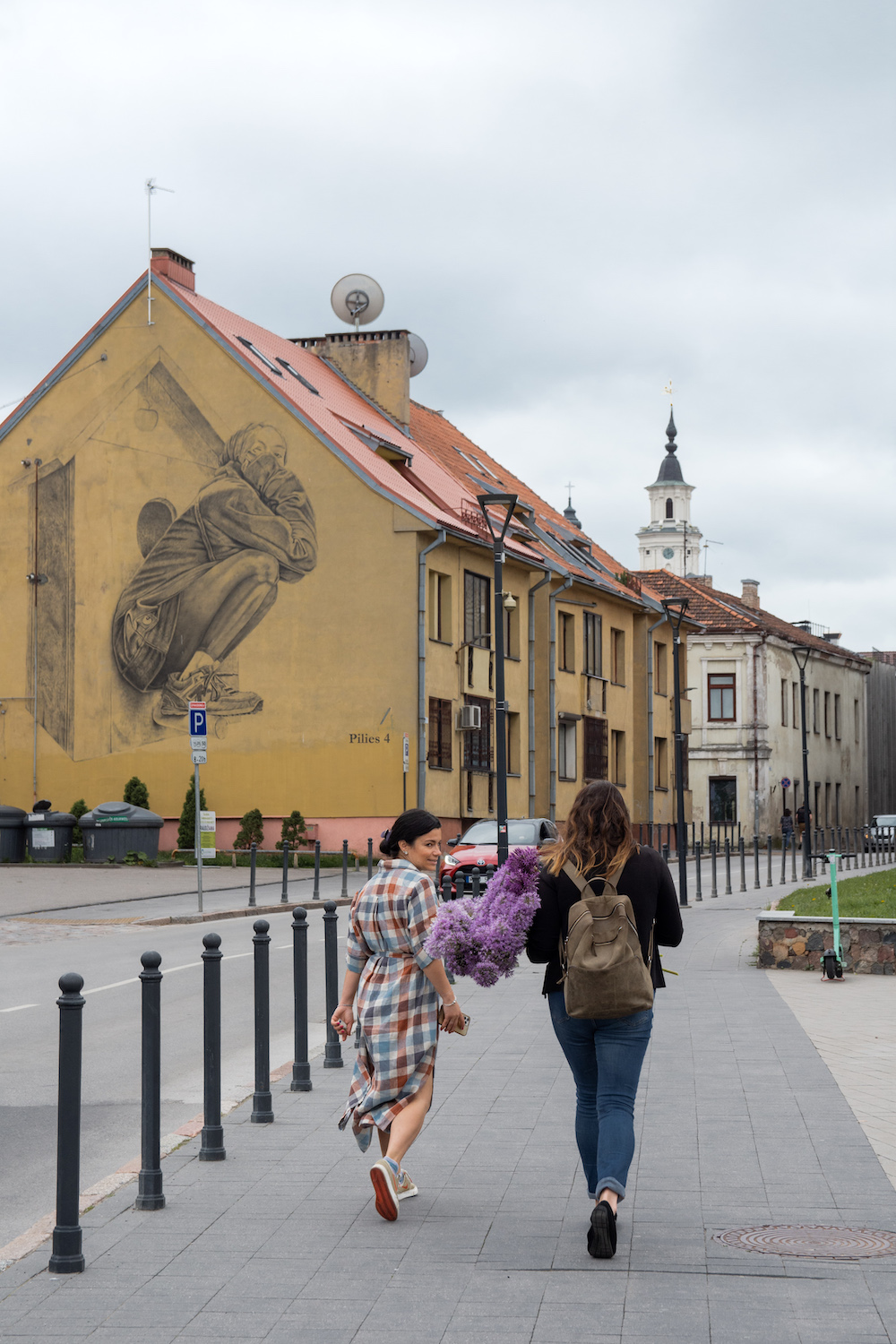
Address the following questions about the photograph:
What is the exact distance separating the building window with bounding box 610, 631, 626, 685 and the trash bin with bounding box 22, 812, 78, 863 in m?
21.5

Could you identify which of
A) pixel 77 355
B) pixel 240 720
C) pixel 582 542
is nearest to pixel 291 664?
pixel 240 720

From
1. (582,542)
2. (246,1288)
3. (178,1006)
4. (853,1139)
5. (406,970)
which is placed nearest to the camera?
(246,1288)

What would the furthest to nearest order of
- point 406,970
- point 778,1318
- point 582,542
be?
point 582,542 < point 406,970 < point 778,1318

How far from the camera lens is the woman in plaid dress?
6.30 m

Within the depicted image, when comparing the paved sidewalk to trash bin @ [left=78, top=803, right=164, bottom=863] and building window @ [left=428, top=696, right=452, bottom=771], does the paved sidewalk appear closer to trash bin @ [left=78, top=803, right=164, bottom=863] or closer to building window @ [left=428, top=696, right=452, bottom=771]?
trash bin @ [left=78, top=803, right=164, bottom=863]

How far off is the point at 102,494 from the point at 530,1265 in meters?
37.6

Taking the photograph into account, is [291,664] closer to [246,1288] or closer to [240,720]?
[240,720]

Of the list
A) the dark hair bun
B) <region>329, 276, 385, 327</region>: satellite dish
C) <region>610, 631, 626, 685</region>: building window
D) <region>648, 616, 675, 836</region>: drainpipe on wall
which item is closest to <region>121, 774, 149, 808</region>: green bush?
<region>329, 276, 385, 327</region>: satellite dish

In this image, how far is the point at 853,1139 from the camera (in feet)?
24.2

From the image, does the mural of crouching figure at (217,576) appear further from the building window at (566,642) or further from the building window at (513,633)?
the building window at (566,642)

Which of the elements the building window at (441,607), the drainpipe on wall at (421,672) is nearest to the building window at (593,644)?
the building window at (441,607)

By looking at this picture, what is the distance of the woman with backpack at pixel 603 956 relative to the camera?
225 inches

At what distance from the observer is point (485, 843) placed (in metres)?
29.5

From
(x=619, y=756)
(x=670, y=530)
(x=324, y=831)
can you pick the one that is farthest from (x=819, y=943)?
(x=670, y=530)
